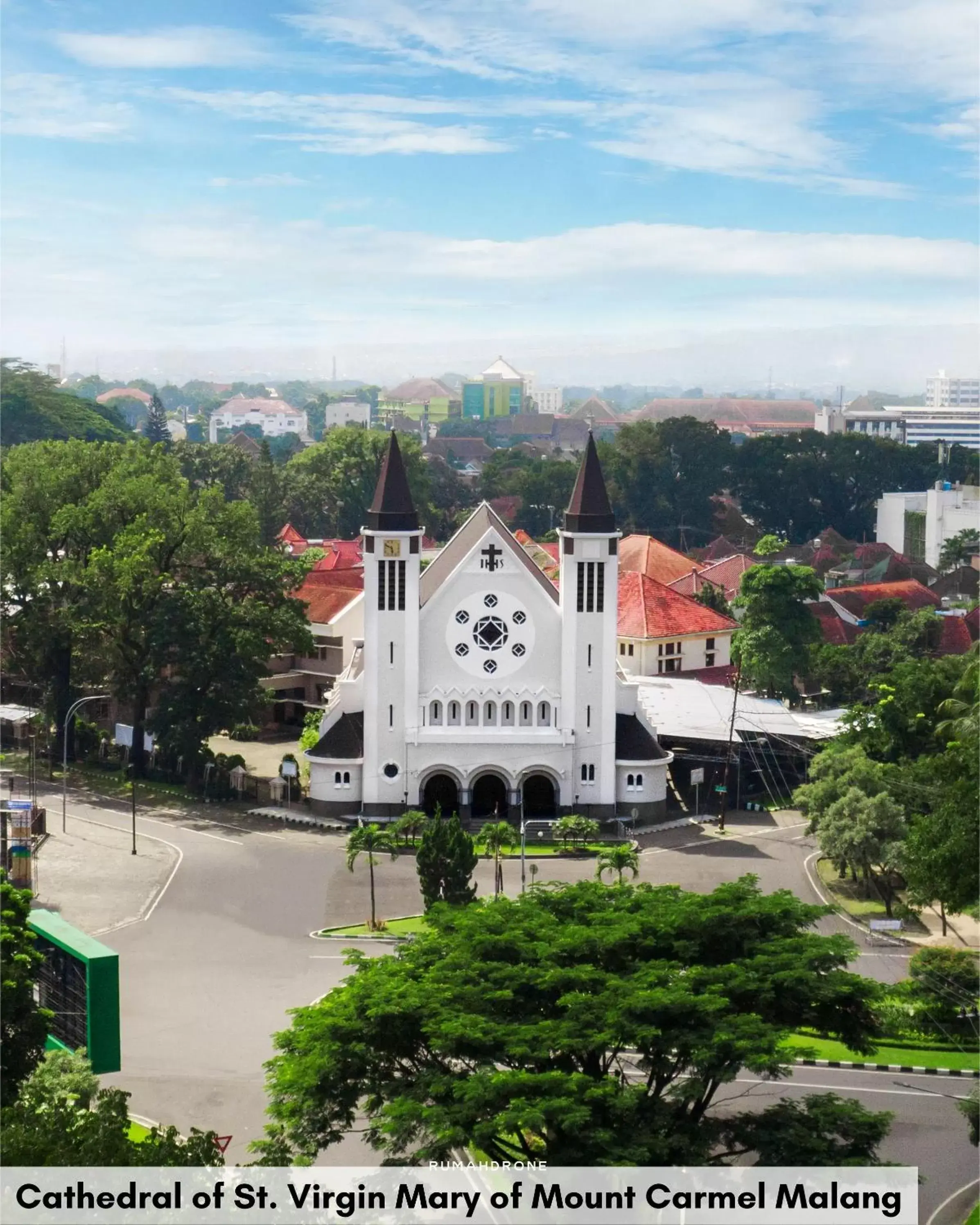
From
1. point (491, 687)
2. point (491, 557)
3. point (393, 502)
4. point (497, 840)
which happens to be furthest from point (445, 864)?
point (393, 502)

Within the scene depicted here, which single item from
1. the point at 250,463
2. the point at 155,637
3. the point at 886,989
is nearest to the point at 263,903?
the point at 155,637

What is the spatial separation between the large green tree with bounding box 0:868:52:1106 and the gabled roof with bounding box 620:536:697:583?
5178cm

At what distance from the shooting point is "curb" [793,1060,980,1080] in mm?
32750

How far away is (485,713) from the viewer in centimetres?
5131

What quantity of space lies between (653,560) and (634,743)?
1237 inches

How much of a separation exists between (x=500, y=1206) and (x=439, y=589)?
29.3 meters

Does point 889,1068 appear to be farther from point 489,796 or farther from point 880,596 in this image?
point 880,596

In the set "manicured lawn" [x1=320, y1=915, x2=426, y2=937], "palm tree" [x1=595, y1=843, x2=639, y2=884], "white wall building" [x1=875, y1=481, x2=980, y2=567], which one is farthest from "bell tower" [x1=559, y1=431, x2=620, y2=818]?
"white wall building" [x1=875, y1=481, x2=980, y2=567]

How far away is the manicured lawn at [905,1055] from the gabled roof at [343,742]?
19.9 m

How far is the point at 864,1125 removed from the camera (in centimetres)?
2405

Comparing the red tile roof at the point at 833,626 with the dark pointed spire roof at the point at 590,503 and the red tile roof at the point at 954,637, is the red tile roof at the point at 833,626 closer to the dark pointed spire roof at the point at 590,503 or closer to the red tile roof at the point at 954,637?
the red tile roof at the point at 954,637

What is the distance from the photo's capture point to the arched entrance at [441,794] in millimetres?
51344

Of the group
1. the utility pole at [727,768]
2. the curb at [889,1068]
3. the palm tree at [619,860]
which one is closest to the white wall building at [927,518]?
the utility pole at [727,768]

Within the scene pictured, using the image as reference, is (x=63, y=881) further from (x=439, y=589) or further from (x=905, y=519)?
(x=905, y=519)
